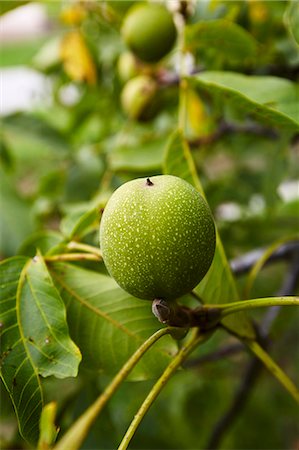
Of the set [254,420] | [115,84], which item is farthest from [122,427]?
[115,84]

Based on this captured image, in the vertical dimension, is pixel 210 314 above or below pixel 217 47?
below

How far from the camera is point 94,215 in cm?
118

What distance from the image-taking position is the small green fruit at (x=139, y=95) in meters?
2.05

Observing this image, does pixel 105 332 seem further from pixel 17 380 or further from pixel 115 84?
pixel 115 84

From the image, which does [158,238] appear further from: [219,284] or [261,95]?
[261,95]

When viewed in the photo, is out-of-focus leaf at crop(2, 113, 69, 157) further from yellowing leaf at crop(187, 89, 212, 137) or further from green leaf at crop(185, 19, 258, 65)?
green leaf at crop(185, 19, 258, 65)

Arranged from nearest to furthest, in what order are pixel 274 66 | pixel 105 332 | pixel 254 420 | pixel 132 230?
pixel 132 230, pixel 105 332, pixel 274 66, pixel 254 420

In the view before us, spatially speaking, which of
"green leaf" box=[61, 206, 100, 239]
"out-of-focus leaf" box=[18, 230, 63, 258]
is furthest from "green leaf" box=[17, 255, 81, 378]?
"out-of-focus leaf" box=[18, 230, 63, 258]

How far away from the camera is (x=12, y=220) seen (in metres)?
1.81

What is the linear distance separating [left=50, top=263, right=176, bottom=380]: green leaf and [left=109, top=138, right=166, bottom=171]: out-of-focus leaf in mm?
587

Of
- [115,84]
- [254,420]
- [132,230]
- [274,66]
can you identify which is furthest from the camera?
[254,420]

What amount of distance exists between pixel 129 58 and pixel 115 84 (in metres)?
0.17

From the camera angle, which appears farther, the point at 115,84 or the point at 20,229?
the point at 115,84

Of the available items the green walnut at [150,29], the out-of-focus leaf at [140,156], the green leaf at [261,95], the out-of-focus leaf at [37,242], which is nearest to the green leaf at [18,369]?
the out-of-focus leaf at [37,242]
